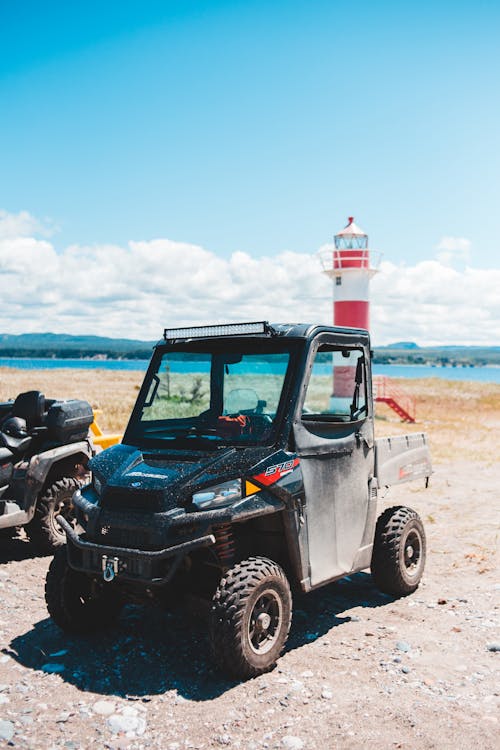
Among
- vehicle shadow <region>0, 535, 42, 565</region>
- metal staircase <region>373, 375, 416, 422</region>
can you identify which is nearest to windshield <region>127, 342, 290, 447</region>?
vehicle shadow <region>0, 535, 42, 565</region>

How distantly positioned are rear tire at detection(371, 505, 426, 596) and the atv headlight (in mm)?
2250

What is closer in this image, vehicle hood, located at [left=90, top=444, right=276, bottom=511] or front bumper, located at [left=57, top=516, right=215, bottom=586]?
front bumper, located at [left=57, top=516, right=215, bottom=586]

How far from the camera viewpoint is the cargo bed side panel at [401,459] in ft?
21.0

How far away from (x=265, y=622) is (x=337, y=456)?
4.80 ft

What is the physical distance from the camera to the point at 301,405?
5277 millimetres

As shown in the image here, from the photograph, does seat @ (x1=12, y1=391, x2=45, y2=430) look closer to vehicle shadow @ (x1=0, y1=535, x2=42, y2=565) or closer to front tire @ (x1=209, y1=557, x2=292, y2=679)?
vehicle shadow @ (x1=0, y1=535, x2=42, y2=565)

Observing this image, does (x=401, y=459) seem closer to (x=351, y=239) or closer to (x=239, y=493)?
(x=239, y=493)

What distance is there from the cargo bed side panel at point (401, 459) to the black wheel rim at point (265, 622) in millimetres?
1802

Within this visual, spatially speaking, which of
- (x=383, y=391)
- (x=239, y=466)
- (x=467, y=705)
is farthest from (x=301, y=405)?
(x=383, y=391)

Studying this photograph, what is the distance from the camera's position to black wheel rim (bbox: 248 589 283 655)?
4816 millimetres

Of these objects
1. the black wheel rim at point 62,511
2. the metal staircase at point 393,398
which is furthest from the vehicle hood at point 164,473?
the metal staircase at point 393,398

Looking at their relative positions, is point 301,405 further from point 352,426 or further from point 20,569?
point 20,569

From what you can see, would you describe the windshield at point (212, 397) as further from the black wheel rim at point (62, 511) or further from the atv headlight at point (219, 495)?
the black wheel rim at point (62, 511)

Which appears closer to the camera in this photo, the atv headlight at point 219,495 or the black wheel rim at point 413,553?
the atv headlight at point 219,495
